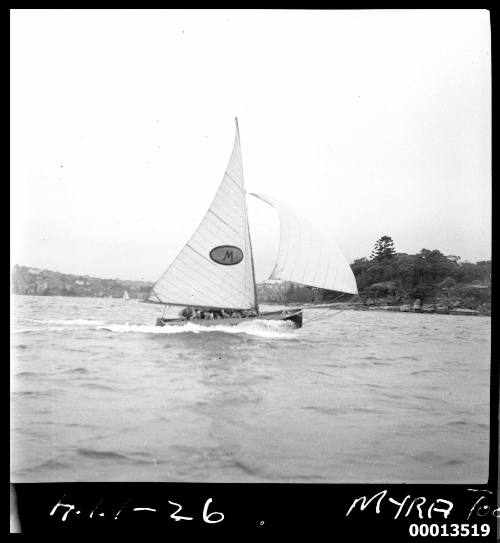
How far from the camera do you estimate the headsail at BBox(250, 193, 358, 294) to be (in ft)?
8.70

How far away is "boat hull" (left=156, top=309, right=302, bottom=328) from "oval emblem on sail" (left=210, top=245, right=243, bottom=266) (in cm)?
38

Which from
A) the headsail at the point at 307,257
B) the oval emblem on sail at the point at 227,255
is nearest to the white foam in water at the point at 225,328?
the headsail at the point at 307,257

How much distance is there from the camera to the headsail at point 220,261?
8.70ft

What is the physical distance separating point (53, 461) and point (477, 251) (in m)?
2.45

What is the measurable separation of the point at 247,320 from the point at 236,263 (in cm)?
40

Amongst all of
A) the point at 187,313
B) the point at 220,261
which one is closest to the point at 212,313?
the point at 187,313

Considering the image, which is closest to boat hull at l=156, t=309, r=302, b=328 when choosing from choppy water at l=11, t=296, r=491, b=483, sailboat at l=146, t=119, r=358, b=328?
sailboat at l=146, t=119, r=358, b=328

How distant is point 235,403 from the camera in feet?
8.30

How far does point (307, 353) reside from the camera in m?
2.78
